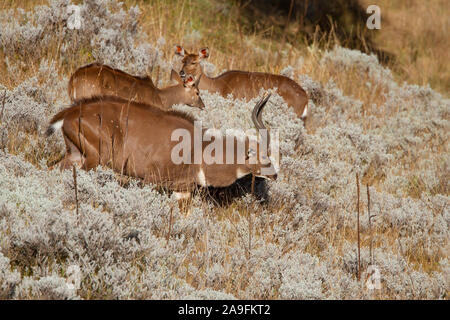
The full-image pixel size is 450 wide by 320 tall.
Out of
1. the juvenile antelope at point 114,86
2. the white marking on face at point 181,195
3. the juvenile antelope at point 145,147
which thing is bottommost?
the white marking on face at point 181,195

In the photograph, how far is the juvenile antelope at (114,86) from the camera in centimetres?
778

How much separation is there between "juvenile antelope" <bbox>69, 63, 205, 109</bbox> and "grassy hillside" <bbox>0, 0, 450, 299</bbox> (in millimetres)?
375

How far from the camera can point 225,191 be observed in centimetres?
738

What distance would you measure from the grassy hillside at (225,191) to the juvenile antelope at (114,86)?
375mm

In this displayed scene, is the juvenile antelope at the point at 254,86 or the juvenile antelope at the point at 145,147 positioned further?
the juvenile antelope at the point at 254,86

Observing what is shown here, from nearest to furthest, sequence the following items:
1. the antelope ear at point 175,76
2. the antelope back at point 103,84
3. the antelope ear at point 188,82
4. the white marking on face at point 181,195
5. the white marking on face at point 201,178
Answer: the white marking on face at point 181,195
the white marking on face at point 201,178
the antelope back at point 103,84
the antelope ear at point 188,82
the antelope ear at point 175,76

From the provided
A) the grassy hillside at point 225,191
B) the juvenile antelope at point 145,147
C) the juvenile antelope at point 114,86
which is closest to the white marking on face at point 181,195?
the juvenile antelope at point 145,147

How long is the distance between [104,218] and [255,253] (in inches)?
62.1

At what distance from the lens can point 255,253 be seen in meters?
5.77

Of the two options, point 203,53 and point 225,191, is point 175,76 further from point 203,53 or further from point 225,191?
point 225,191

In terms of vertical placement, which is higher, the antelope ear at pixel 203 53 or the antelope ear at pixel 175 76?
the antelope ear at pixel 203 53

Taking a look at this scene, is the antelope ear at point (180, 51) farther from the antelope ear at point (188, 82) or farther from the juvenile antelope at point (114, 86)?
the juvenile antelope at point (114, 86)

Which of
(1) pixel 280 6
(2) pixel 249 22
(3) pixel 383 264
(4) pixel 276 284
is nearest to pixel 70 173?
(4) pixel 276 284

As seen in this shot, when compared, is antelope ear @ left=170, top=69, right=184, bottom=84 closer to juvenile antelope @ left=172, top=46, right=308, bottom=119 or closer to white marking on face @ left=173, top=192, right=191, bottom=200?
juvenile antelope @ left=172, top=46, right=308, bottom=119
